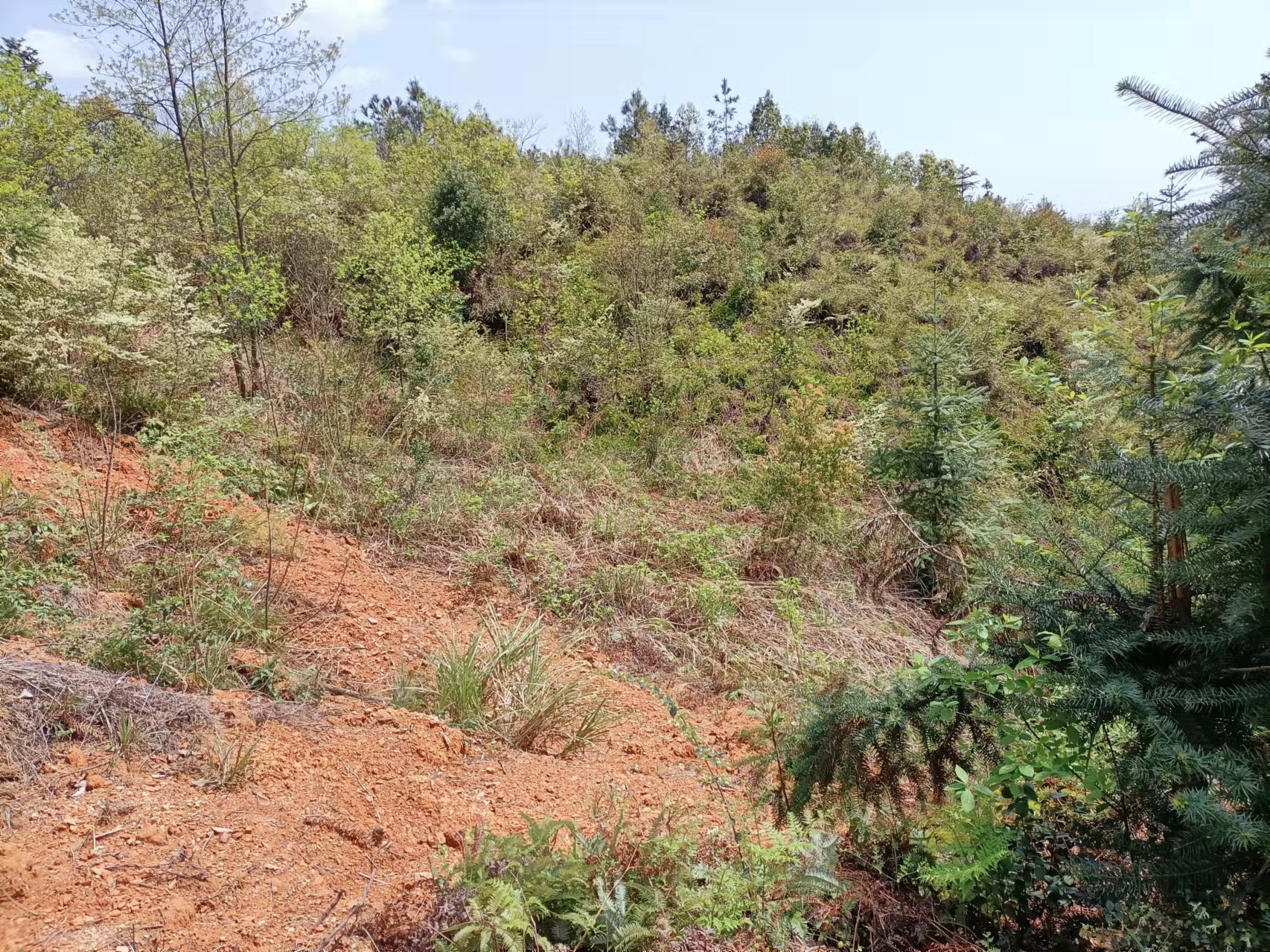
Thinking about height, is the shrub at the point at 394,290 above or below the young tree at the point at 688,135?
below

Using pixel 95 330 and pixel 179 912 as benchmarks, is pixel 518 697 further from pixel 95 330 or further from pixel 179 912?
pixel 95 330

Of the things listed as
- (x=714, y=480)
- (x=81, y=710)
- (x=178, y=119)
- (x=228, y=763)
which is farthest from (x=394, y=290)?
(x=228, y=763)

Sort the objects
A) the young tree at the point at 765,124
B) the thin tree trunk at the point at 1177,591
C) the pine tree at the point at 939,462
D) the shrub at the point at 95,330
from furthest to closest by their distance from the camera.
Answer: the young tree at the point at 765,124, the shrub at the point at 95,330, the pine tree at the point at 939,462, the thin tree trunk at the point at 1177,591

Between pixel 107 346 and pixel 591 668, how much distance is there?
181 inches

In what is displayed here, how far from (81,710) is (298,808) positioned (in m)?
1.02

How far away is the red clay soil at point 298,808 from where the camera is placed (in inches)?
84.0

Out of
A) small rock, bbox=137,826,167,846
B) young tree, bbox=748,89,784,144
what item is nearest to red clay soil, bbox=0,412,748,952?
small rock, bbox=137,826,167,846

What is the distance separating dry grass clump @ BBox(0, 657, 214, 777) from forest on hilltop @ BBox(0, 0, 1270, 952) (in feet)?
0.70

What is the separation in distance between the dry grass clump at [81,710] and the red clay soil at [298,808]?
3.3 inches

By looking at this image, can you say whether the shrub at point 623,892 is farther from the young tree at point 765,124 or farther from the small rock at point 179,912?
the young tree at point 765,124

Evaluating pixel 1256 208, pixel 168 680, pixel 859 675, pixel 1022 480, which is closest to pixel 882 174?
pixel 1022 480

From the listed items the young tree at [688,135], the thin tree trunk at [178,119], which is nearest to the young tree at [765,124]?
the young tree at [688,135]

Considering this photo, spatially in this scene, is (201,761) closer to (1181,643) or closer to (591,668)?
(591,668)

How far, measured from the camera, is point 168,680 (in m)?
3.28
